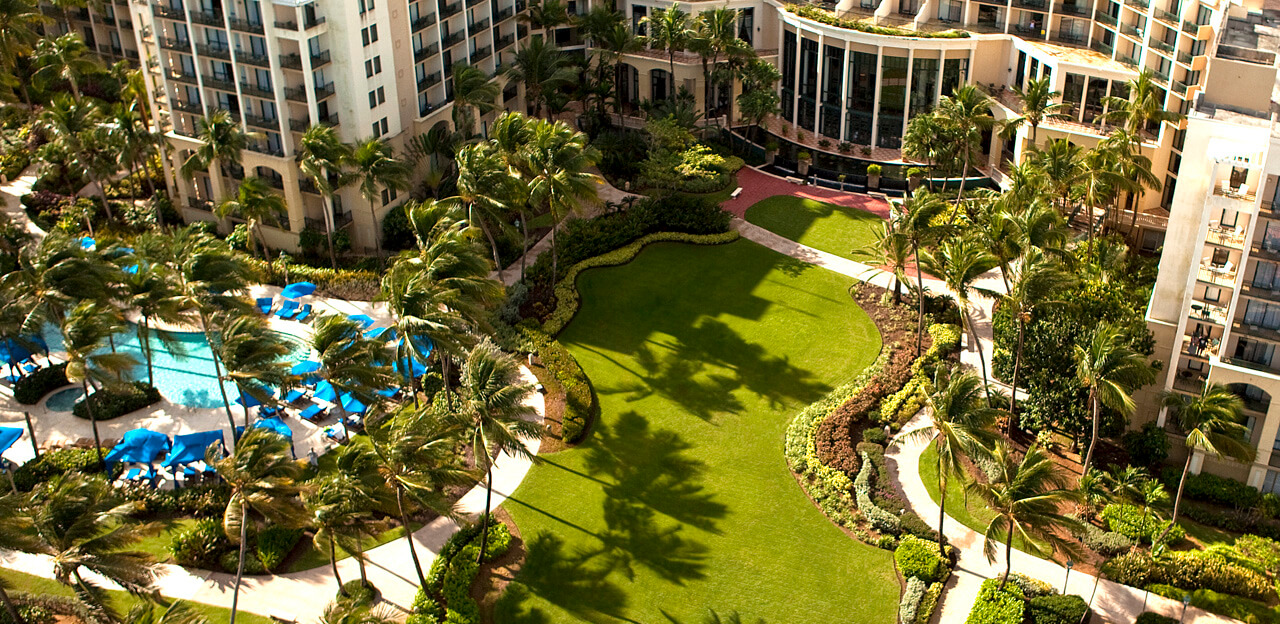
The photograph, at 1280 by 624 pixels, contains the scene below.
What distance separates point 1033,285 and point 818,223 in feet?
82.8

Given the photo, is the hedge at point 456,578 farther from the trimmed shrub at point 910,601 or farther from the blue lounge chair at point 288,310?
the blue lounge chair at point 288,310

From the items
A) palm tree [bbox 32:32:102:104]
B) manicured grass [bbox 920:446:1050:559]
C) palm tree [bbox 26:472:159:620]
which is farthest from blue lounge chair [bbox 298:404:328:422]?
palm tree [bbox 32:32:102:104]

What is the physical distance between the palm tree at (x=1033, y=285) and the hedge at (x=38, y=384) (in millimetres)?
49947

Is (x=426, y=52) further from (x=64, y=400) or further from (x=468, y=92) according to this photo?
A: (x=64, y=400)

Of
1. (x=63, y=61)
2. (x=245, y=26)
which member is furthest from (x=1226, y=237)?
(x=63, y=61)

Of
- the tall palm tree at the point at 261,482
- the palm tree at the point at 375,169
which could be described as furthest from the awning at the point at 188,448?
the palm tree at the point at 375,169

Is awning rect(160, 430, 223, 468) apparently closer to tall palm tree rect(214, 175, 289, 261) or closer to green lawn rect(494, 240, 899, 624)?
green lawn rect(494, 240, 899, 624)

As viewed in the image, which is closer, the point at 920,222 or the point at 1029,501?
the point at 1029,501

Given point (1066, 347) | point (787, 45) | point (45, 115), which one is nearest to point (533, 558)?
point (1066, 347)

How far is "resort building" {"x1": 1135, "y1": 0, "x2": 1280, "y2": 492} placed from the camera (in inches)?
2026

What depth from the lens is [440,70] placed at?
7975cm

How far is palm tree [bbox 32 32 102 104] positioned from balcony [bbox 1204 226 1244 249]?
73267 millimetres

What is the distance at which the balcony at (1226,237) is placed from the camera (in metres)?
52.6

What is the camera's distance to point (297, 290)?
6900 cm
